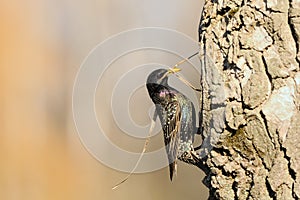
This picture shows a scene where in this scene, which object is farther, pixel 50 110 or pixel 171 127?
pixel 50 110

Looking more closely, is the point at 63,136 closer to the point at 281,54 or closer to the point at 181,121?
the point at 181,121

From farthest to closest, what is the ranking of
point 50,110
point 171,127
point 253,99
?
point 50,110, point 171,127, point 253,99

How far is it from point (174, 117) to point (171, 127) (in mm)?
35

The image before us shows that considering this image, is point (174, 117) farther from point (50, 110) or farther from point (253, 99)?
point (50, 110)

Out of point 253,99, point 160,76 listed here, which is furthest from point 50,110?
point 253,99

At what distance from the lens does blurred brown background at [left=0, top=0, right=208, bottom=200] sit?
3.68 meters

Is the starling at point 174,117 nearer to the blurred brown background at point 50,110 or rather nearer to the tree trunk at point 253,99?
the tree trunk at point 253,99

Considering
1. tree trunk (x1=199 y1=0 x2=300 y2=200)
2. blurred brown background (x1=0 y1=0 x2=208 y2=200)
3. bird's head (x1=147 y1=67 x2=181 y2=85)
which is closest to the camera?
tree trunk (x1=199 y1=0 x2=300 y2=200)

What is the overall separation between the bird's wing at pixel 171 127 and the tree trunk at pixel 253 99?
0.30 meters

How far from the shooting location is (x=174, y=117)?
2164 millimetres

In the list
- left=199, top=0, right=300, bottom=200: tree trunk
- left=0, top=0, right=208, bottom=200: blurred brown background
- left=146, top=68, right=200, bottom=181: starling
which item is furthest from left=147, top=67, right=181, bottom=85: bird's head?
left=0, top=0, right=208, bottom=200: blurred brown background

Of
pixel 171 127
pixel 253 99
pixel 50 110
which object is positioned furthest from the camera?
pixel 50 110

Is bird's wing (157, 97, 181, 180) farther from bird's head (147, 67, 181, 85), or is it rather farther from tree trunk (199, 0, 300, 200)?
tree trunk (199, 0, 300, 200)

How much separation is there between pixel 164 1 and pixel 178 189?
102cm
